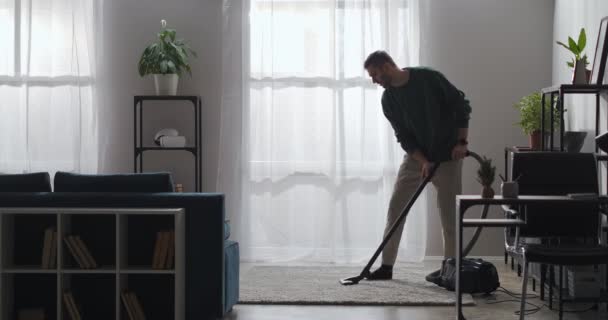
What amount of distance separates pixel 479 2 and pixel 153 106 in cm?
271

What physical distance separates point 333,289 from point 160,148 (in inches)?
77.4

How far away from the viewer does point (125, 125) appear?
21.5 ft

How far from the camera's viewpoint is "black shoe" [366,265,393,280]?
532 centimetres

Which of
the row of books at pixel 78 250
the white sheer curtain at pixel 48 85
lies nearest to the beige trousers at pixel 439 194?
the row of books at pixel 78 250

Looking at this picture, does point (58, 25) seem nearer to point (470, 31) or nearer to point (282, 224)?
point (282, 224)

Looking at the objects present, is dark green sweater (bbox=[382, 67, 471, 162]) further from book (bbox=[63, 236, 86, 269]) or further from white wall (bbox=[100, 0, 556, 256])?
book (bbox=[63, 236, 86, 269])

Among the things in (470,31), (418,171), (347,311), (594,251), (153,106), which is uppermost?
(470,31)

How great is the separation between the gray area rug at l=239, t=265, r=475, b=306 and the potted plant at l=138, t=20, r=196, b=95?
1.56m

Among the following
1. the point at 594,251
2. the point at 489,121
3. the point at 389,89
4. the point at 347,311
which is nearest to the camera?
the point at 594,251

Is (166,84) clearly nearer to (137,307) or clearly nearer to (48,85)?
(48,85)

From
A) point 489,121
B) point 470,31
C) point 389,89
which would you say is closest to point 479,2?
point 470,31

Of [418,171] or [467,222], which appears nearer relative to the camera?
[467,222]

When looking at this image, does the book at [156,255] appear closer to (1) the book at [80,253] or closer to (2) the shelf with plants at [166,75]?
(1) the book at [80,253]

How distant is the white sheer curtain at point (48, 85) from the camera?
649 centimetres
